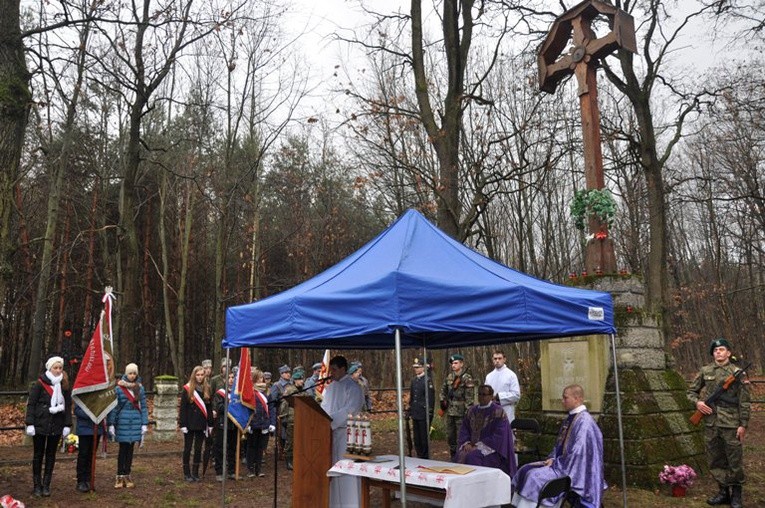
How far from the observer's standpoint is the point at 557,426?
9.63 meters

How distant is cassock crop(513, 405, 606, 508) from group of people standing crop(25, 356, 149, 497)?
5.69m

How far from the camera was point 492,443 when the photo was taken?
22.5 ft

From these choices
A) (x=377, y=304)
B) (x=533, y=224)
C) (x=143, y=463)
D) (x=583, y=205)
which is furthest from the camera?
(x=533, y=224)

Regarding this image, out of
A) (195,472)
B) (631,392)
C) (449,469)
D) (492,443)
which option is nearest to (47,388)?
(195,472)

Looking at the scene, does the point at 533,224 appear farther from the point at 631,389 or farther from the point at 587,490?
the point at 587,490

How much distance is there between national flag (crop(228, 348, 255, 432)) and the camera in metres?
10.1

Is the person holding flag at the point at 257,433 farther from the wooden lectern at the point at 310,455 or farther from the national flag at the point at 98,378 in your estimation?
the wooden lectern at the point at 310,455

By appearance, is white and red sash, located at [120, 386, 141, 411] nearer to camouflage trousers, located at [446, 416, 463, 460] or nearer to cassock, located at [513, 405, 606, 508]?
camouflage trousers, located at [446, 416, 463, 460]

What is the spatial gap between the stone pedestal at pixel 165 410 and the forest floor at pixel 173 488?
1.99m

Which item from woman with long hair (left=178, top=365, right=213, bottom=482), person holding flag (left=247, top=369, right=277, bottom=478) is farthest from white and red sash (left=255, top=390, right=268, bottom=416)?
woman with long hair (left=178, top=365, right=213, bottom=482)

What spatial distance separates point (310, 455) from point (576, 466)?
2.56 metres

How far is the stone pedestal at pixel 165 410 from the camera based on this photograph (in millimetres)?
14391

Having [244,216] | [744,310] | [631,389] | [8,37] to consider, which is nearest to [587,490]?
[631,389]

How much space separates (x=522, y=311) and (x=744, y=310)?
36.0 m
